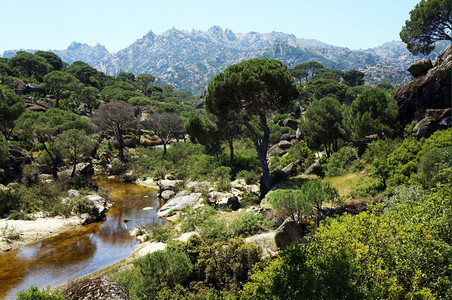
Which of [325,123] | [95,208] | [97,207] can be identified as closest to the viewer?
[95,208]

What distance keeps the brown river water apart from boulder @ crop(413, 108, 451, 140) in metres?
21.7

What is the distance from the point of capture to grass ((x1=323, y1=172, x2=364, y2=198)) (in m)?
18.1

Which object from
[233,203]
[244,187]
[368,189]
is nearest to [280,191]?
[368,189]

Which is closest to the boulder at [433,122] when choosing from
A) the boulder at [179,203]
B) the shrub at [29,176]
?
the boulder at [179,203]

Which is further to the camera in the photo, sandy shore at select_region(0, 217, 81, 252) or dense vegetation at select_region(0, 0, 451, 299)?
sandy shore at select_region(0, 217, 81, 252)

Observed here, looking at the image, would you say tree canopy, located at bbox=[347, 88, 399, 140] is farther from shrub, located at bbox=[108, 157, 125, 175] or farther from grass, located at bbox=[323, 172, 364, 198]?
shrub, located at bbox=[108, 157, 125, 175]

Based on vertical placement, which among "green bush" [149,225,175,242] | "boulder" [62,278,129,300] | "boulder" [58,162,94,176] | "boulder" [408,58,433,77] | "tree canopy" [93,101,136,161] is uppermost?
"tree canopy" [93,101,136,161]

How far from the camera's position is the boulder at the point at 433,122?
61.3ft

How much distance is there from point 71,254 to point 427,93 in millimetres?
29990

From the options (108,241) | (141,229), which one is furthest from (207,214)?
(108,241)

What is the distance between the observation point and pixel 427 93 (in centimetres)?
2245

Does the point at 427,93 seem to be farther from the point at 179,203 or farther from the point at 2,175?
the point at 2,175

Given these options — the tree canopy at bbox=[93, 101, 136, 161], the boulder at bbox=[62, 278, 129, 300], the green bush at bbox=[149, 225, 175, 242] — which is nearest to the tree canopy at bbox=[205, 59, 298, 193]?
the green bush at bbox=[149, 225, 175, 242]

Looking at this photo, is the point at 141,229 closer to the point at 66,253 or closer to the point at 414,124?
the point at 66,253
